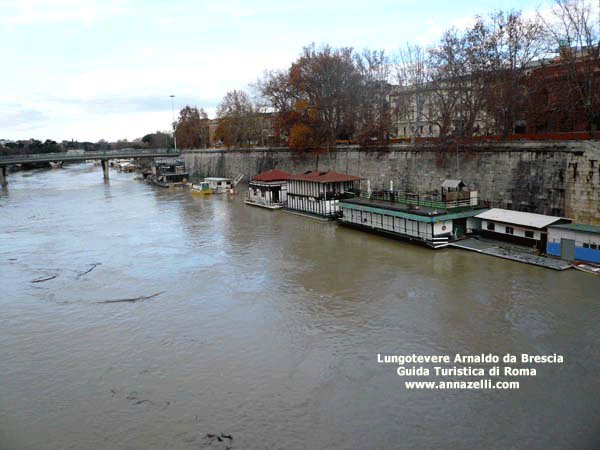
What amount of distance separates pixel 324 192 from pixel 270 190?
734 centimetres

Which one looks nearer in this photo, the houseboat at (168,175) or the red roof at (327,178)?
the red roof at (327,178)

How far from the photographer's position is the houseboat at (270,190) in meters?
36.5

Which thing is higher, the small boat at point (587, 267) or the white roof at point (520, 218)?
the white roof at point (520, 218)

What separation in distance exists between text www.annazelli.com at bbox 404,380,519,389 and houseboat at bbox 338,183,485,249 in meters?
11.5

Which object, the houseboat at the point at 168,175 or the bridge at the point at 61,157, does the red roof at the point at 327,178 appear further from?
the bridge at the point at 61,157

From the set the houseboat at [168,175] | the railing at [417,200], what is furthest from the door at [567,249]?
the houseboat at [168,175]

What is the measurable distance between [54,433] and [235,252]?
44.9ft

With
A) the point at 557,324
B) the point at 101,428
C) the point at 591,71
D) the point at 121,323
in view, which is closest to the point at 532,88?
the point at 591,71

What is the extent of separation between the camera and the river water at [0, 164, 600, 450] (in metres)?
9.20

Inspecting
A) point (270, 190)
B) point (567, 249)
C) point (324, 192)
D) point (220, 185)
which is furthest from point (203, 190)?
point (567, 249)

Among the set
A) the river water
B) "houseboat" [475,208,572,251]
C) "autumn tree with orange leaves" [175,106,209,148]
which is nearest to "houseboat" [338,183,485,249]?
"houseboat" [475,208,572,251]

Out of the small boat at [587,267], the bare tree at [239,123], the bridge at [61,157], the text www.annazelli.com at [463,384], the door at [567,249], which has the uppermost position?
the bare tree at [239,123]

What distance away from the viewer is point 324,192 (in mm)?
30406

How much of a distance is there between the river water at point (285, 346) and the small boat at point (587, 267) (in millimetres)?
592
